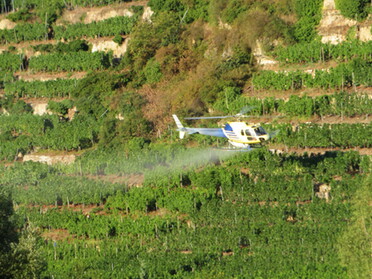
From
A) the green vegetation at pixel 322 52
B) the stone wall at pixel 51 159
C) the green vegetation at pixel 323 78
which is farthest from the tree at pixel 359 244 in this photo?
the stone wall at pixel 51 159

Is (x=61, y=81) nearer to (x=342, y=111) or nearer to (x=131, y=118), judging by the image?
(x=131, y=118)

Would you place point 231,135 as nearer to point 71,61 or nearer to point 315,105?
point 315,105

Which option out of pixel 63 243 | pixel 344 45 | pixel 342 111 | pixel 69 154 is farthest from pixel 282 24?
pixel 63 243

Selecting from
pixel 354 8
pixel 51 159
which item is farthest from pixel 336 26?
pixel 51 159

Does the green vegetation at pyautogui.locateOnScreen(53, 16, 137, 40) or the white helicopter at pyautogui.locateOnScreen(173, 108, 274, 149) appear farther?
the green vegetation at pyautogui.locateOnScreen(53, 16, 137, 40)

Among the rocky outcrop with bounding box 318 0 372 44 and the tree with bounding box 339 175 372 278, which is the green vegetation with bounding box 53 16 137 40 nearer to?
the rocky outcrop with bounding box 318 0 372 44

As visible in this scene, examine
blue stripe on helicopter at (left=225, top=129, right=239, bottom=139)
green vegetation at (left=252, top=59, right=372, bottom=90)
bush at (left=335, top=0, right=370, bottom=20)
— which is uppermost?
bush at (left=335, top=0, right=370, bottom=20)

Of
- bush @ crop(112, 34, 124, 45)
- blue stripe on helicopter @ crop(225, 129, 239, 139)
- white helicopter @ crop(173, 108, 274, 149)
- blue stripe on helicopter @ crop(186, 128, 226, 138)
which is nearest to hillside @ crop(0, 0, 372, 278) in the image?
bush @ crop(112, 34, 124, 45)

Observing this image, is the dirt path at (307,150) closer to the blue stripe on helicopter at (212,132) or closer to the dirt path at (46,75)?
the blue stripe on helicopter at (212,132)
